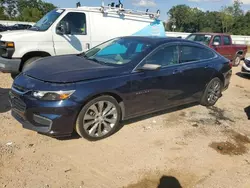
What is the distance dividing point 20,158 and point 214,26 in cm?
8852

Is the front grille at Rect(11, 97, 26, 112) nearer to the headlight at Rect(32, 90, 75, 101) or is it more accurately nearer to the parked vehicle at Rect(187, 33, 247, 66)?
the headlight at Rect(32, 90, 75, 101)

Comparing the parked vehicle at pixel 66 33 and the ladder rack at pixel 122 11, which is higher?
the ladder rack at pixel 122 11

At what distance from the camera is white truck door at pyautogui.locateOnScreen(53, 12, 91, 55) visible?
709cm

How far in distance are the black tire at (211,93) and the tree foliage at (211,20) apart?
203 ft

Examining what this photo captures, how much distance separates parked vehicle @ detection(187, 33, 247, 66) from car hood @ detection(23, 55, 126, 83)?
8.07 metres

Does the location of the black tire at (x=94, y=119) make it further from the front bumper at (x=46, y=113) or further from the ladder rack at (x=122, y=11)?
the ladder rack at (x=122, y=11)

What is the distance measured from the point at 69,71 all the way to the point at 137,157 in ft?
5.33

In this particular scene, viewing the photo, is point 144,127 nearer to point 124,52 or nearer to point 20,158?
point 124,52

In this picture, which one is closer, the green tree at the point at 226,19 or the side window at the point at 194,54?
the side window at the point at 194,54

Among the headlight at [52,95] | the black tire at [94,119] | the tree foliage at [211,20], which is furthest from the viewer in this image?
the tree foliage at [211,20]

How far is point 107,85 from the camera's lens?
3.88 m

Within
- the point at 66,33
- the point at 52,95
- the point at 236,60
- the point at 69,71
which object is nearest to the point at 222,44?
the point at 236,60

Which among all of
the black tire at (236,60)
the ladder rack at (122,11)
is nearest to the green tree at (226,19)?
the black tire at (236,60)

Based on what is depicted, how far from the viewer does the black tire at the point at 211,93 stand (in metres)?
5.77
